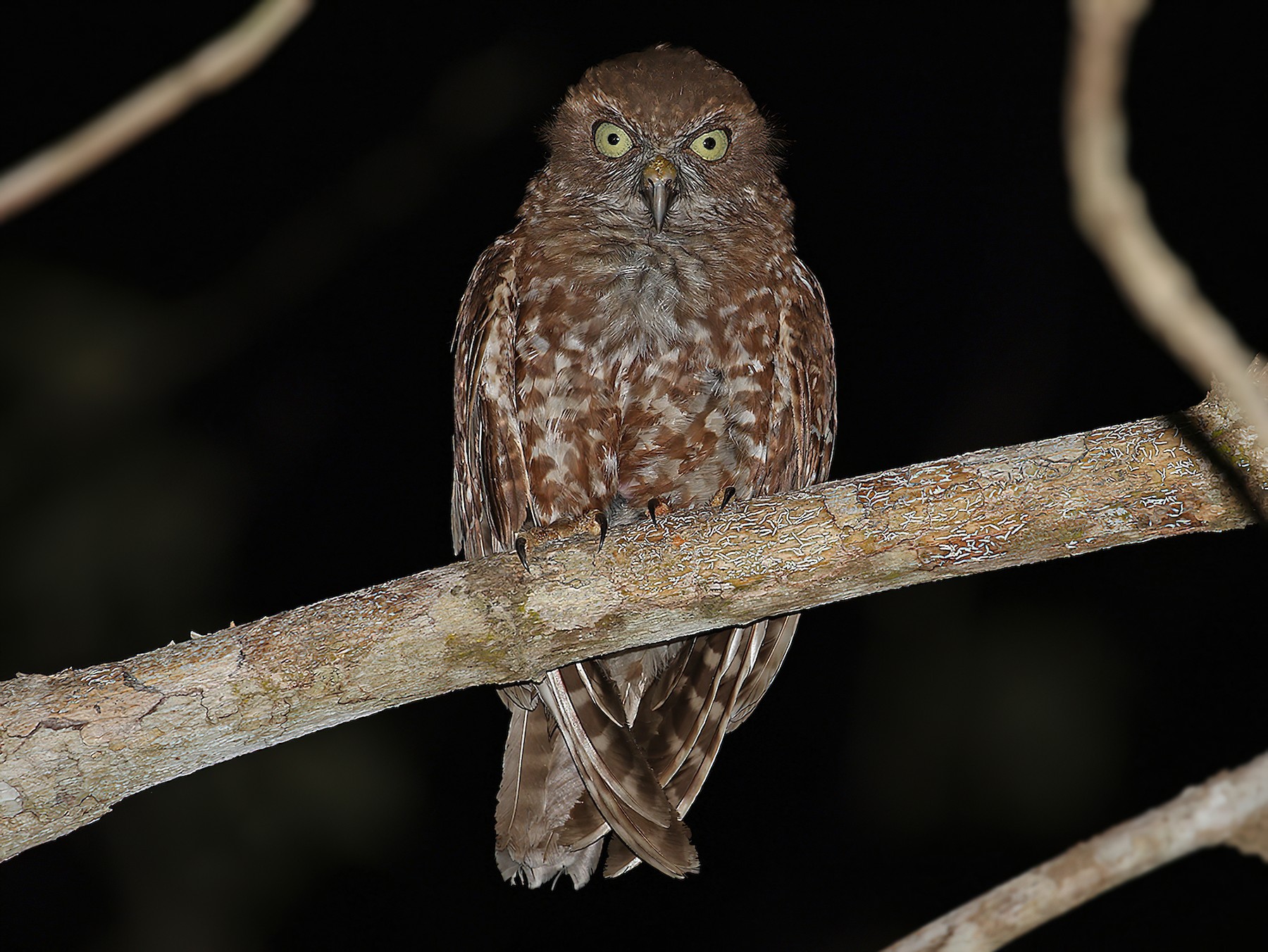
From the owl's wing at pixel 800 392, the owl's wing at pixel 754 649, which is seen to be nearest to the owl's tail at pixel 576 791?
the owl's wing at pixel 754 649

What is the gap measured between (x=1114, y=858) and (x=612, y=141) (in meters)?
2.52

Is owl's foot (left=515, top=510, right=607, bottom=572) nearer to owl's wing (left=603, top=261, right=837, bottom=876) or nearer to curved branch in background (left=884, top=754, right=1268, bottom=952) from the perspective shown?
owl's wing (left=603, top=261, right=837, bottom=876)

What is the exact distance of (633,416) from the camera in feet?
10.1

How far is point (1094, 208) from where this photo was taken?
1.72 feet

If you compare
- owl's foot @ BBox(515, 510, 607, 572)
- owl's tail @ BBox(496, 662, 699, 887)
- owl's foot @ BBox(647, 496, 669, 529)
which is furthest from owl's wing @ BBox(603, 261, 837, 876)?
owl's foot @ BBox(515, 510, 607, 572)

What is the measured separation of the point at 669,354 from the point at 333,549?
12.1 feet

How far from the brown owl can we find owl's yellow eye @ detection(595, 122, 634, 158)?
0.10m

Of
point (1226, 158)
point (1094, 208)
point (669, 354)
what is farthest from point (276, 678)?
point (1226, 158)

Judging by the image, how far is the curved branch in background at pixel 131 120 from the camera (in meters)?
0.63

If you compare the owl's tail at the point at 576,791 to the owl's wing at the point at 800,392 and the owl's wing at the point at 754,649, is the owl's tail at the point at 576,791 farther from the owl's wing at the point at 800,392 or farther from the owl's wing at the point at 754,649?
the owl's wing at the point at 800,392

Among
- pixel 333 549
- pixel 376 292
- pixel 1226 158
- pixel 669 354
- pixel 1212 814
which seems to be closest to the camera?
pixel 1212 814

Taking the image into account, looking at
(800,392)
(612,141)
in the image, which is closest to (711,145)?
(612,141)

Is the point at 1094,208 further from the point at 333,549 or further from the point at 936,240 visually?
the point at 333,549

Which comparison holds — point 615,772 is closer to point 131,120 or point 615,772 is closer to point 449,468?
point 131,120
